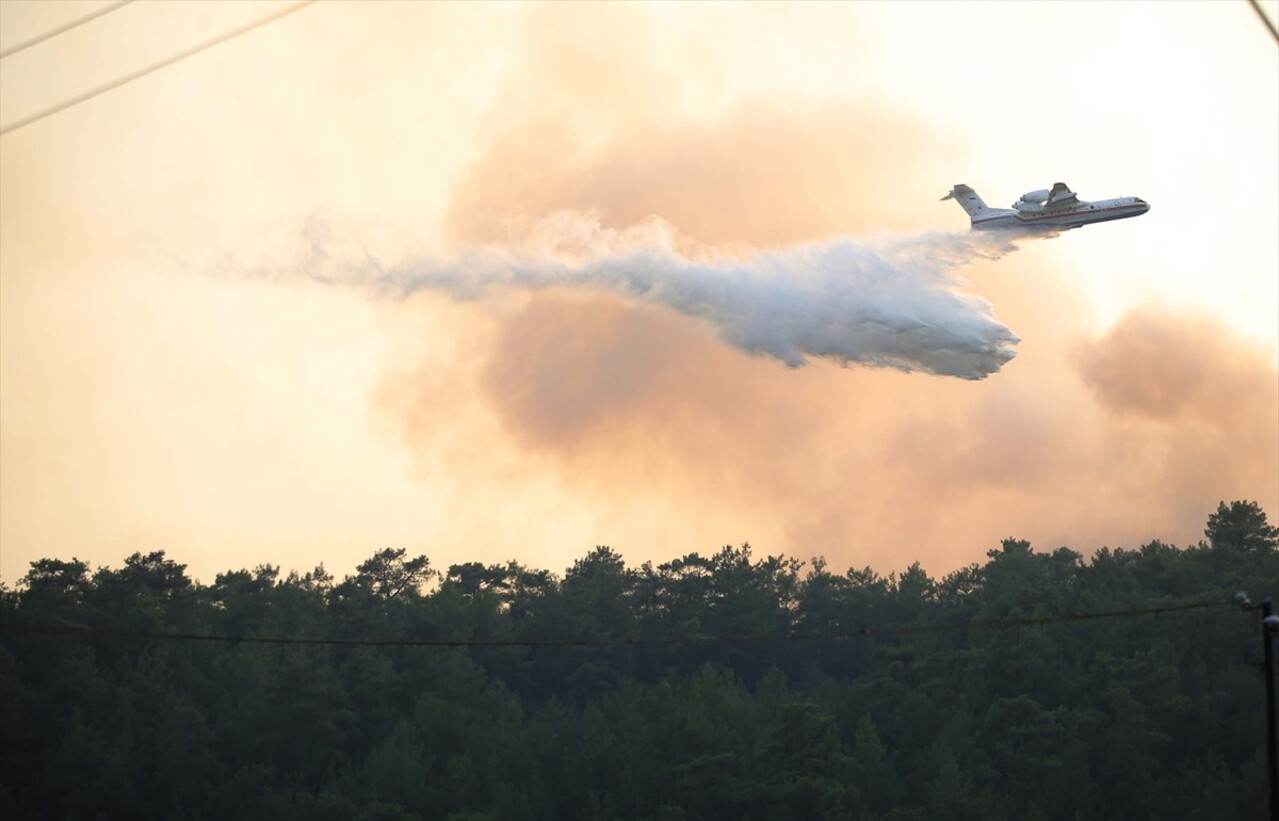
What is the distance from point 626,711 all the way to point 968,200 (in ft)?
99.7

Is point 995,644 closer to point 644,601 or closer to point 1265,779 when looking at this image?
point 1265,779

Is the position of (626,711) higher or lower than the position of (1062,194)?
lower

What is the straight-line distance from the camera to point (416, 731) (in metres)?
A: 76.6

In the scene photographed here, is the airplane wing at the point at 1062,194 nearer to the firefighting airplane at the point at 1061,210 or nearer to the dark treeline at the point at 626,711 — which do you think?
the firefighting airplane at the point at 1061,210

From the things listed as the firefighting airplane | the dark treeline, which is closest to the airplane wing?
the firefighting airplane

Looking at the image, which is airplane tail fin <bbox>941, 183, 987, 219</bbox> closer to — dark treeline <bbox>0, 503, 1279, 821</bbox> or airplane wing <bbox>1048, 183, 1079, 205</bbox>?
airplane wing <bbox>1048, 183, 1079, 205</bbox>

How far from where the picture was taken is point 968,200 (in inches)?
2467

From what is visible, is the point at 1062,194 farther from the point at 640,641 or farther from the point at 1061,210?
the point at 640,641

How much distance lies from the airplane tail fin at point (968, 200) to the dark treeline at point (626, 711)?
2189cm

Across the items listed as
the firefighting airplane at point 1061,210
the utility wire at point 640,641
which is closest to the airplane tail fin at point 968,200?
the firefighting airplane at point 1061,210

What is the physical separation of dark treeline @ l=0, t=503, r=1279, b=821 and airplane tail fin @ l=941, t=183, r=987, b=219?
21889 mm

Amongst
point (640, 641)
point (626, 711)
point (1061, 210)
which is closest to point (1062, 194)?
point (1061, 210)

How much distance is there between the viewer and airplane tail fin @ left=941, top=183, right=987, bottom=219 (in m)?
61.5

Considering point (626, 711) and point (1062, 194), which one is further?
point (626, 711)
